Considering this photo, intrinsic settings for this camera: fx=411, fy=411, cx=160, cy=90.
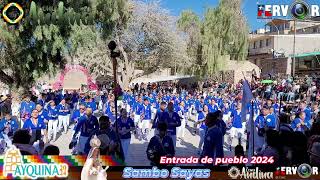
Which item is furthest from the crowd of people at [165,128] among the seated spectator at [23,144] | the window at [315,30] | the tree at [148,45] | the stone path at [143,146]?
the window at [315,30]

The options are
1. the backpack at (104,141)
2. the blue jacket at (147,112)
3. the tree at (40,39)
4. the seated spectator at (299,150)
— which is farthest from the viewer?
the blue jacket at (147,112)

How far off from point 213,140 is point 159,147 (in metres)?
1.21

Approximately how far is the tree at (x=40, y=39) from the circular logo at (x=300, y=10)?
23.0 ft

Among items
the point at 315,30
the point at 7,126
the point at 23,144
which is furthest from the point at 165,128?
the point at 315,30

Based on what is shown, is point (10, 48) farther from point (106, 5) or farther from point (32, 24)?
point (106, 5)

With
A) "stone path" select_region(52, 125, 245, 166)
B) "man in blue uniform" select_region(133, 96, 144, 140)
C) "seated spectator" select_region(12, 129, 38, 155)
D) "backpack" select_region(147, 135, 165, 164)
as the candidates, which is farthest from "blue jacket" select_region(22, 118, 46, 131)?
"backpack" select_region(147, 135, 165, 164)

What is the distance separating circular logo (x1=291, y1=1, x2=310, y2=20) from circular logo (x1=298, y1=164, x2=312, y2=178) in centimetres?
855

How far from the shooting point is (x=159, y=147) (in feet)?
23.3

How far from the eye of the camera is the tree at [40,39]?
43.2 feet

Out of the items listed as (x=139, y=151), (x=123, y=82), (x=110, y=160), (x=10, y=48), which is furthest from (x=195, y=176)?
(x=123, y=82)

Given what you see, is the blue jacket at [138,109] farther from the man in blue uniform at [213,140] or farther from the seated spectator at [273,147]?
the seated spectator at [273,147]

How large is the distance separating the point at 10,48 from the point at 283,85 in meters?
20.6

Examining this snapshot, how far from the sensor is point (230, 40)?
41312 mm

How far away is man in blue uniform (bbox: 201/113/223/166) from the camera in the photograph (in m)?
7.67
